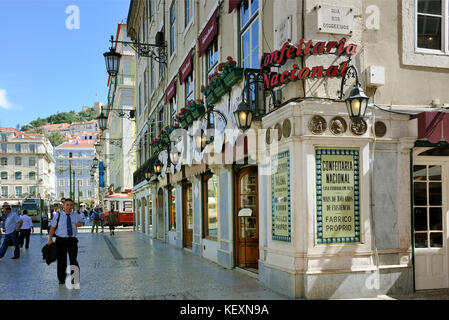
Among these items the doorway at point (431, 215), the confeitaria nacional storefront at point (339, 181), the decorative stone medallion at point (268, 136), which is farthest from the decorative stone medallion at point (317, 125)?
the doorway at point (431, 215)

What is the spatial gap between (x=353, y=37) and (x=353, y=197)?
286cm

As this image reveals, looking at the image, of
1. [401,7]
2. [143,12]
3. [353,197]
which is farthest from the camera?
[143,12]

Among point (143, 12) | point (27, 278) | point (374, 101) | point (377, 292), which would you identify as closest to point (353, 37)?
point (374, 101)

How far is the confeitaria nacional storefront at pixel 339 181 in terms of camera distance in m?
8.15

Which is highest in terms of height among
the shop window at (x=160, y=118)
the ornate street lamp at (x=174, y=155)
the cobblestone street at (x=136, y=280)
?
the shop window at (x=160, y=118)

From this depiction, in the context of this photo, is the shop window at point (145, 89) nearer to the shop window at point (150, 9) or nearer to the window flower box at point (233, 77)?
the shop window at point (150, 9)

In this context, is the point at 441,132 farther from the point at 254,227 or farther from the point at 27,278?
the point at 27,278

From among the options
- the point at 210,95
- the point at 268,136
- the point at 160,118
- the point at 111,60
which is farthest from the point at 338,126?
the point at 160,118

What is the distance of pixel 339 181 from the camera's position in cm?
830

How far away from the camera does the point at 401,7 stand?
9.02 m

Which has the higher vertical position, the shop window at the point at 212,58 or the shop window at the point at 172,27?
the shop window at the point at 172,27

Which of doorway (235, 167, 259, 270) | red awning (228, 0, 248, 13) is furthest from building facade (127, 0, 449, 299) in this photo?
doorway (235, 167, 259, 270)

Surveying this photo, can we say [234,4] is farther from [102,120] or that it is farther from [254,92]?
[102,120]

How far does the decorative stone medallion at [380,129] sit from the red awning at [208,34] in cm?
596
